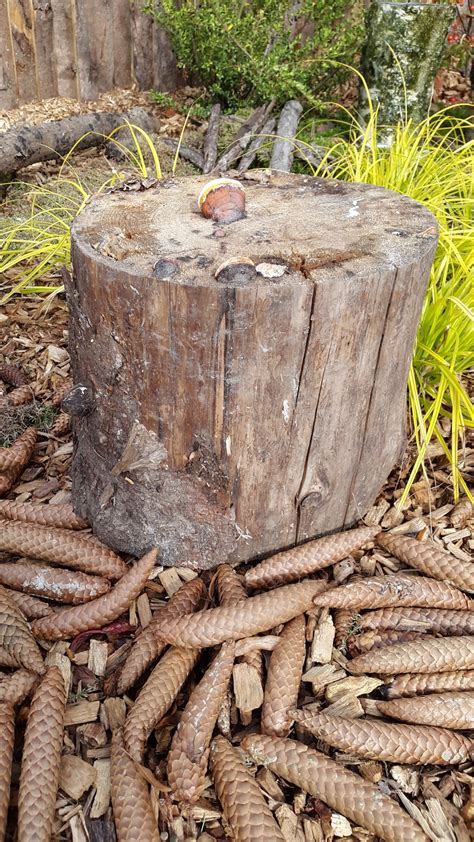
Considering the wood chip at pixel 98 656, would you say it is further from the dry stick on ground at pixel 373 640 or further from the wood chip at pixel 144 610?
the dry stick on ground at pixel 373 640

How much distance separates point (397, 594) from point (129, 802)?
834 mm

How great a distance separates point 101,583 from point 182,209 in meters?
1.11

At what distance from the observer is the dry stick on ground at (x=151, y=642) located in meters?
1.64

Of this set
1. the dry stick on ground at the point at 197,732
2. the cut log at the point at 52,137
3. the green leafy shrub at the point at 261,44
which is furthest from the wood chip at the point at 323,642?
the green leafy shrub at the point at 261,44

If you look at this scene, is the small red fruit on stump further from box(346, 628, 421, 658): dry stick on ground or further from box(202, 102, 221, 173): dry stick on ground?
box(202, 102, 221, 173): dry stick on ground

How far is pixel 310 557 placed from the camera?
1.86 meters

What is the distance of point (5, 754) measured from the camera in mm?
1404

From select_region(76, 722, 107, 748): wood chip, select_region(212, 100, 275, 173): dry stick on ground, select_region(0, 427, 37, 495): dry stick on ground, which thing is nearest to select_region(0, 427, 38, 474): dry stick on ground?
select_region(0, 427, 37, 495): dry stick on ground

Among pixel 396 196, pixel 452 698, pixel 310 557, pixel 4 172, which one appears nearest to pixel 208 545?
pixel 310 557

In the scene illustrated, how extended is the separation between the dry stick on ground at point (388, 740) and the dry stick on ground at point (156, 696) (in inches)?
11.3

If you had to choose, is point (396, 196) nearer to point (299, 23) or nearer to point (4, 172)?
point (4, 172)

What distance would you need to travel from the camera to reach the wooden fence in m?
4.75

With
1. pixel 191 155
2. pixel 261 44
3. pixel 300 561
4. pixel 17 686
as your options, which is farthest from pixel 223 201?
pixel 261 44

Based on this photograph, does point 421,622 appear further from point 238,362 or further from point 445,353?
point 445,353
